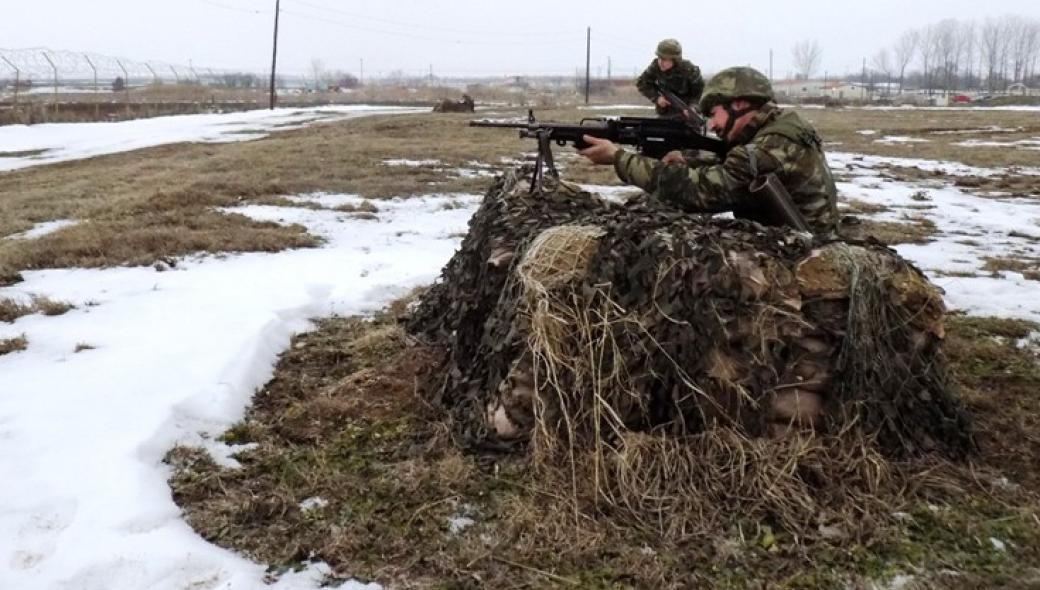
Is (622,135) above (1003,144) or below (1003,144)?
below

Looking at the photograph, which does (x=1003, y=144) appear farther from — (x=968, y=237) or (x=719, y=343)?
(x=719, y=343)

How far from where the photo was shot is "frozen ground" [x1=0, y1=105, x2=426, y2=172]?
2003cm

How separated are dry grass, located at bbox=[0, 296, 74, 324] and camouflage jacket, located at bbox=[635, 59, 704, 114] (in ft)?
17.3

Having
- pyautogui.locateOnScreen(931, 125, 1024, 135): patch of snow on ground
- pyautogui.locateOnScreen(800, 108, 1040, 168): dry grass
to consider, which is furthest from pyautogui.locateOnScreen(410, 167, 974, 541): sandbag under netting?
pyautogui.locateOnScreen(931, 125, 1024, 135): patch of snow on ground

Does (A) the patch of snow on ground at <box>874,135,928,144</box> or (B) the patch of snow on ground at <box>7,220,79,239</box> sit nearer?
(B) the patch of snow on ground at <box>7,220,79,239</box>

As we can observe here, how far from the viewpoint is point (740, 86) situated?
157 inches

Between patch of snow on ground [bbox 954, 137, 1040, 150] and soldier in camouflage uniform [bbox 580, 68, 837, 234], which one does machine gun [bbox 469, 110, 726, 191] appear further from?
patch of snow on ground [bbox 954, 137, 1040, 150]

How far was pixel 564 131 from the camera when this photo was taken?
15.4 feet

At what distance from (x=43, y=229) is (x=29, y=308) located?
381cm

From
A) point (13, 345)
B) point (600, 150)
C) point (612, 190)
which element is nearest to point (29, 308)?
point (13, 345)

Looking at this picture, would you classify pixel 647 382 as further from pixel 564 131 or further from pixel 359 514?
pixel 564 131

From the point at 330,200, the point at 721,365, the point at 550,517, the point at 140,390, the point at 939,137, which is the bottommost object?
the point at 550,517

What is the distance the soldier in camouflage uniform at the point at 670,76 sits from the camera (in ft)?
25.4

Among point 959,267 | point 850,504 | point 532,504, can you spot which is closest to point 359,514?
point 532,504
